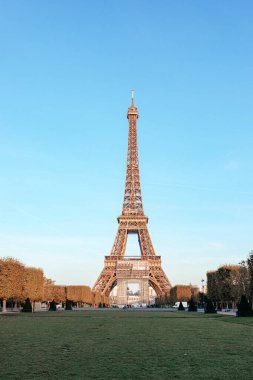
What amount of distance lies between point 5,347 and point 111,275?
91773 mm

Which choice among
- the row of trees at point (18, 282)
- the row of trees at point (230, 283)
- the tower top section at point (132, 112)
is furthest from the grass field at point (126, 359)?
the tower top section at point (132, 112)

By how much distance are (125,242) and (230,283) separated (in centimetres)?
3883

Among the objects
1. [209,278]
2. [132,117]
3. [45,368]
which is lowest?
[45,368]

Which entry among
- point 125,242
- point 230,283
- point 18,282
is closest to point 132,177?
point 125,242

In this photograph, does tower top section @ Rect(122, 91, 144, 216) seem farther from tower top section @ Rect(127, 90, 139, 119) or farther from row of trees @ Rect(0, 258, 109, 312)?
row of trees @ Rect(0, 258, 109, 312)

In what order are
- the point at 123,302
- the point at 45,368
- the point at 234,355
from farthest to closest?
1. the point at 123,302
2. the point at 234,355
3. the point at 45,368

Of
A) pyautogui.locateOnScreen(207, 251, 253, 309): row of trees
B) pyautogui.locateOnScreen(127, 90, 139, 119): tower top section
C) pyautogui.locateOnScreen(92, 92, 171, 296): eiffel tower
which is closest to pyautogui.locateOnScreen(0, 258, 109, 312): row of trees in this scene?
pyautogui.locateOnScreen(207, 251, 253, 309): row of trees

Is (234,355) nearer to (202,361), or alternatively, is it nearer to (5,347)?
(202,361)

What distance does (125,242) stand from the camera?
109 meters

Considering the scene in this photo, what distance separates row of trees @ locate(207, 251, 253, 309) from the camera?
226 ft

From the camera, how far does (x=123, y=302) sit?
138 metres

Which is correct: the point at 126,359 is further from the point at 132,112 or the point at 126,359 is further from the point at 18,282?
the point at 132,112

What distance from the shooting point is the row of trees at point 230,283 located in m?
68.8

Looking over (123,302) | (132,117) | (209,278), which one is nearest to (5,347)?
(209,278)
